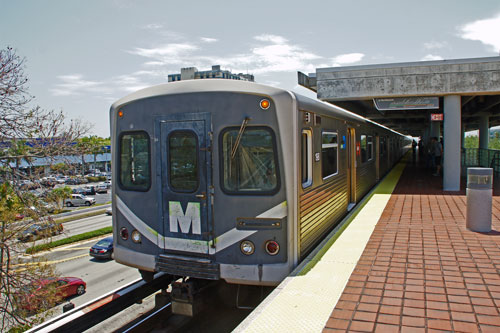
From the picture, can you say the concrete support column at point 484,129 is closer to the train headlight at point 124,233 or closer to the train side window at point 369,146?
the train side window at point 369,146

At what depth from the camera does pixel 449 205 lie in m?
9.48

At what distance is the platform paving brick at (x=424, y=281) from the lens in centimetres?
340

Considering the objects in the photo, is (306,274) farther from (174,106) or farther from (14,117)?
(14,117)

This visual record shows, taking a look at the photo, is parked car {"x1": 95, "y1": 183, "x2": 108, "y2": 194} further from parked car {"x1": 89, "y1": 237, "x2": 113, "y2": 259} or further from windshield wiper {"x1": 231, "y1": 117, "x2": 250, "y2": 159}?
windshield wiper {"x1": 231, "y1": 117, "x2": 250, "y2": 159}

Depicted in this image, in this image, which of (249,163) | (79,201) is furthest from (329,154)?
(79,201)

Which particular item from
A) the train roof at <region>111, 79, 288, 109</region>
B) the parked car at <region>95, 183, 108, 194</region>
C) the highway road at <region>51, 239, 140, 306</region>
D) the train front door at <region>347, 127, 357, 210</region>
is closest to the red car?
the highway road at <region>51, 239, 140, 306</region>

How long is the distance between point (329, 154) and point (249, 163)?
7.40ft

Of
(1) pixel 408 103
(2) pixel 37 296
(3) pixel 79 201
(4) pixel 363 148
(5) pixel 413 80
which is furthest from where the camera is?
(3) pixel 79 201

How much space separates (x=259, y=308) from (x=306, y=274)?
0.98 meters

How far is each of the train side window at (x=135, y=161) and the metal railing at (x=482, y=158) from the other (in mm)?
17656

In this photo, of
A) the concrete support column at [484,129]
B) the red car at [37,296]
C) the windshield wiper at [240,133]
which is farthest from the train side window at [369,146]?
the concrete support column at [484,129]

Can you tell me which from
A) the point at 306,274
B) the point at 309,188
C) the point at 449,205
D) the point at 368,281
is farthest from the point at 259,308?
the point at 449,205

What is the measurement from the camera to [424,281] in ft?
14.3

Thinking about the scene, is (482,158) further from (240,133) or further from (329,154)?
(240,133)
